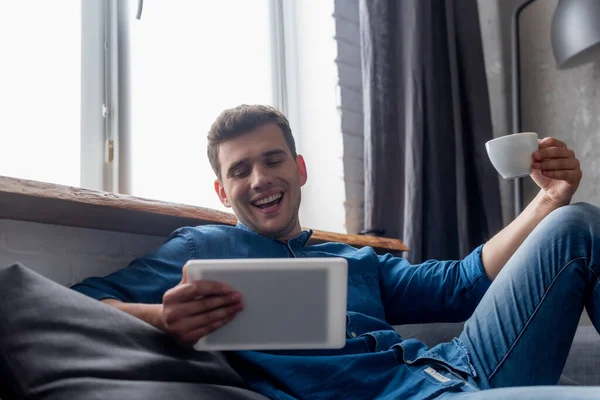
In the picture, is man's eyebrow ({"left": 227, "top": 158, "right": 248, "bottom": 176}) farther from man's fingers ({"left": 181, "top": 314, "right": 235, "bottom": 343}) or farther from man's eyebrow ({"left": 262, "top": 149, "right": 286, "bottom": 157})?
man's fingers ({"left": 181, "top": 314, "right": 235, "bottom": 343})

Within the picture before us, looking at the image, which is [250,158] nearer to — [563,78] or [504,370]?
[504,370]

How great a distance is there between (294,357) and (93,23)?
1.06m

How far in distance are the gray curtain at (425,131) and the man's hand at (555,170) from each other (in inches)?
26.1

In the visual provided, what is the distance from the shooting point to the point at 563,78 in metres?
2.46

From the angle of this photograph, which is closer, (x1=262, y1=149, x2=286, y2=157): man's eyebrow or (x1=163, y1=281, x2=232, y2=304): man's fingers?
(x1=163, y1=281, x2=232, y2=304): man's fingers

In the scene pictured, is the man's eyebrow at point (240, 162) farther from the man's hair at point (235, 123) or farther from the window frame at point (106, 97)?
the window frame at point (106, 97)

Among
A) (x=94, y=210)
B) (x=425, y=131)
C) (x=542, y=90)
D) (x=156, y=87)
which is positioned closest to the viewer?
(x=94, y=210)

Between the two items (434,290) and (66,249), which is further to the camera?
(434,290)

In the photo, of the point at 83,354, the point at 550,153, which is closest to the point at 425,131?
the point at 550,153

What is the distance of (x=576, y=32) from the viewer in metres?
2.00

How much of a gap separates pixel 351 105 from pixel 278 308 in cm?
138

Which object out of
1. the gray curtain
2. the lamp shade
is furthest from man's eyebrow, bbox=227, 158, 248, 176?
the lamp shade

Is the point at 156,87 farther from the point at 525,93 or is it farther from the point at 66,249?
the point at 525,93

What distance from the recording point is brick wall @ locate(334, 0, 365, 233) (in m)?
2.13
